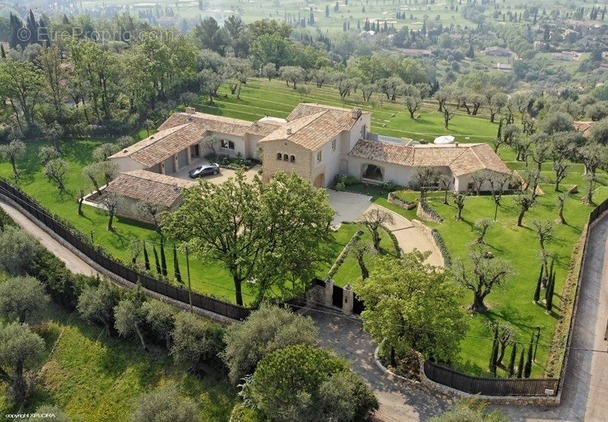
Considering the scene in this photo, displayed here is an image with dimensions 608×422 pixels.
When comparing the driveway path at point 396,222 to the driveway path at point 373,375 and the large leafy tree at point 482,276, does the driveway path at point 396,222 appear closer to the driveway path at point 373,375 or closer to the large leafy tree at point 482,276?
the large leafy tree at point 482,276

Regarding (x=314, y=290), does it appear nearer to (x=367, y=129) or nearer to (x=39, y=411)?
(x=39, y=411)

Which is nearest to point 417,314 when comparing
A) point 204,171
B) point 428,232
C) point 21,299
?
point 428,232

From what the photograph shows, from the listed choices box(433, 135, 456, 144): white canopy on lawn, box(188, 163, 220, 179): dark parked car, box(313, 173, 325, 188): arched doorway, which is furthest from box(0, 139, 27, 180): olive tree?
box(433, 135, 456, 144): white canopy on lawn

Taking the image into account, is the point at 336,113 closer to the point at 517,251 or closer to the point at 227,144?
the point at 227,144

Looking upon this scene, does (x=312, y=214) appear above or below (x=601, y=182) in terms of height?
above

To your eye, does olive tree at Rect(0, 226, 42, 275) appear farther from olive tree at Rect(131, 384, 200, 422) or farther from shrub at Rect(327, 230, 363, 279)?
shrub at Rect(327, 230, 363, 279)

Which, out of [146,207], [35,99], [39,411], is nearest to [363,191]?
[146,207]

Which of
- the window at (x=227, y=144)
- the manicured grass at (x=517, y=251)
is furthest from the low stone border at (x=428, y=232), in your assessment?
the window at (x=227, y=144)
